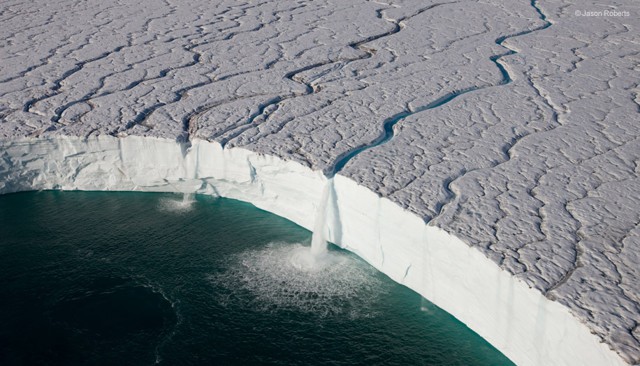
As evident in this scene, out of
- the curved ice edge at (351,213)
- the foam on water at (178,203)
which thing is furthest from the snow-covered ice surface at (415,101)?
the foam on water at (178,203)

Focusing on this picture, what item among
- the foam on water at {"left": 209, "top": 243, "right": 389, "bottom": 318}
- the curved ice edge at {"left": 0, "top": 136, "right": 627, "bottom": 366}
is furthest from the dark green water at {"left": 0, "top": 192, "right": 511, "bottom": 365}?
the curved ice edge at {"left": 0, "top": 136, "right": 627, "bottom": 366}

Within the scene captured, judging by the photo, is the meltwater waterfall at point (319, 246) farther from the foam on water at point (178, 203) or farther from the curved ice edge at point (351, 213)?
the foam on water at point (178, 203)

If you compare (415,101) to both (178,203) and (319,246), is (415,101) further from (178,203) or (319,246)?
(178,203)

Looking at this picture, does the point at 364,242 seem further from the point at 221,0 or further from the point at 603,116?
the point at 221,0

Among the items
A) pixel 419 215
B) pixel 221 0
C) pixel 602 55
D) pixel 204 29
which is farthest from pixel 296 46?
pixel 419 215

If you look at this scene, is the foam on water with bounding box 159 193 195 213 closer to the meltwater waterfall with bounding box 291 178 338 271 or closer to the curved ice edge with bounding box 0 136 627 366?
the curved ice edge with bounding box 0 136 627 366
